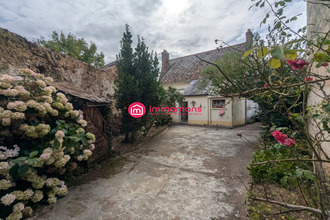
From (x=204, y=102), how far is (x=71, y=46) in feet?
60.3

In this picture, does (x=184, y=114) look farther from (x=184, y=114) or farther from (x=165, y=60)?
(x=165, y=60)

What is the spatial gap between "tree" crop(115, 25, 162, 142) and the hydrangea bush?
3.22 meters

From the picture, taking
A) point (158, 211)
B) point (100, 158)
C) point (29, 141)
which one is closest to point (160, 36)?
point (100, 158)

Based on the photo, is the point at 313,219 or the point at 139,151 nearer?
the point at 313,219

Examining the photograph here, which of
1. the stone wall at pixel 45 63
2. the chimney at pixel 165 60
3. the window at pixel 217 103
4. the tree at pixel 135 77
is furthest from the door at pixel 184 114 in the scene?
the stone wall at pixel 45 63

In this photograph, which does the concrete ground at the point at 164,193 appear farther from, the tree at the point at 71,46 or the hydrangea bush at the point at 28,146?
the tree at the point at 71,46

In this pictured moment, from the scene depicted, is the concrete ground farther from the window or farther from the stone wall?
the window

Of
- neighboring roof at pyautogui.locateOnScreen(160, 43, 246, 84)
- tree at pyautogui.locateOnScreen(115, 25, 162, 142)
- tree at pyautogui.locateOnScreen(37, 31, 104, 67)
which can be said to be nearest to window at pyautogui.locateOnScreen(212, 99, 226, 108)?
neighboring roof at pyautogui.locateOnScreen(160, 43, 246, 84)

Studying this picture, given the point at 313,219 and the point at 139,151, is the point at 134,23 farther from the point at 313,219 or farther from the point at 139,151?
the point at 313,219

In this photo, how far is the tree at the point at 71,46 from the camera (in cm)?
1803

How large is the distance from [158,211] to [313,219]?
260 cm

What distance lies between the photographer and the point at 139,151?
6312 mm

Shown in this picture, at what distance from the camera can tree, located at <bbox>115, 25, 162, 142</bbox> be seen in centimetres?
640

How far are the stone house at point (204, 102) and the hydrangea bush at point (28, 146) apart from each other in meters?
8.22
